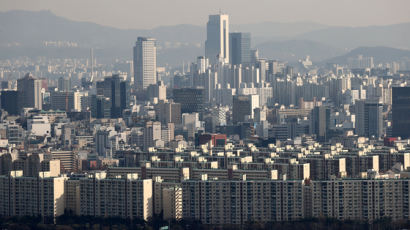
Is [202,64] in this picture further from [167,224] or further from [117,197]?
[167,224]

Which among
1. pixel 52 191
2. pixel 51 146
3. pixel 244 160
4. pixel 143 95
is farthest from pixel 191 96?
pixel 52 191

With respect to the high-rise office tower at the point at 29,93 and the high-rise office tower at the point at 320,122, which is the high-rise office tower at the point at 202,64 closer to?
the high-rise office tower at the point at 29,93

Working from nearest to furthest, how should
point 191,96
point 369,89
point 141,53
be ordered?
point 191,96 < point 369,89 < point 141,53

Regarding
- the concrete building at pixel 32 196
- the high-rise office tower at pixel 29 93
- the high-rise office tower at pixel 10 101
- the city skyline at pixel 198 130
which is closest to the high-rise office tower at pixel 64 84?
the city skyline at pixel 198 130

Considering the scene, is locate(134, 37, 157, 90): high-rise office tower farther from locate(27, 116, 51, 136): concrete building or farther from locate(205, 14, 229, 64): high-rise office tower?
locate(27, 116, 51, 136): concrete building

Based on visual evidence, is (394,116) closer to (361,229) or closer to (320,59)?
(361,229)

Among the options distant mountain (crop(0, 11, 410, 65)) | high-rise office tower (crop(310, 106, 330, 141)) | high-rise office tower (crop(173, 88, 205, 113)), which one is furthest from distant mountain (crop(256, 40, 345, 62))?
high-rise office tower (crop(310, 106, 330, 141))
